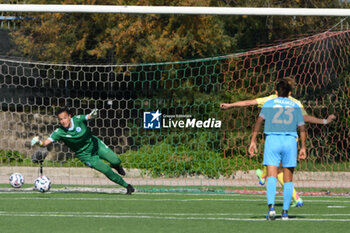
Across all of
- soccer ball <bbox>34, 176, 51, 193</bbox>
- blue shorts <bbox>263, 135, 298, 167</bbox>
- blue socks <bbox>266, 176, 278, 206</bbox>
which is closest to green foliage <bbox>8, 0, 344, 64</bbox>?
soccer ball <bbox>34, 176, 51, 193</bbox>

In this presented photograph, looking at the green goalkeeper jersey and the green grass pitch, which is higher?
the green goalkeeper jersey

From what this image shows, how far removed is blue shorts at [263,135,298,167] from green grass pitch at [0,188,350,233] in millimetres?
761

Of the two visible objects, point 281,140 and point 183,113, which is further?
point 183,113

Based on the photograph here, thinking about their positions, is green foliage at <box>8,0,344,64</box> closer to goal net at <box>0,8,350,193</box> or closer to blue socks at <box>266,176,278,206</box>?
goal net at <box>0,8,350,193</box>

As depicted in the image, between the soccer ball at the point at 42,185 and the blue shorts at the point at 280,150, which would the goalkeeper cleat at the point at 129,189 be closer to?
the soccer ball at the point at 42,185

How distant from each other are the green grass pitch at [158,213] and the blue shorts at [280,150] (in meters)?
0.76

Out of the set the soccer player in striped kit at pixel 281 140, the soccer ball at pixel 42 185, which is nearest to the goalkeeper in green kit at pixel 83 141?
the soccer ball at pixel 42 185

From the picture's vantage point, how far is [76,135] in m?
12.4

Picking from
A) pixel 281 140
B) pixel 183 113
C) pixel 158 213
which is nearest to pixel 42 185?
pixel 158 213

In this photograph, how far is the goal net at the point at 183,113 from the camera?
17016 mm

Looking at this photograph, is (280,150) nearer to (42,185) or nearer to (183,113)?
(42,185)

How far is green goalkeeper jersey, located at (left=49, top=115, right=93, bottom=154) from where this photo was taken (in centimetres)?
1234

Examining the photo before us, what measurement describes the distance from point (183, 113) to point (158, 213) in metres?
A: 8.96

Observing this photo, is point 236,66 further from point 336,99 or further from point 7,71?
point 7,71
